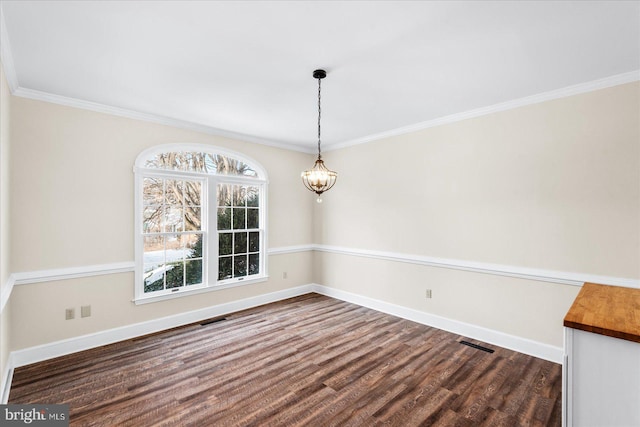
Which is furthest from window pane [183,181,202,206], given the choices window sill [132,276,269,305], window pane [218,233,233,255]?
window sill [132,276,269,305]

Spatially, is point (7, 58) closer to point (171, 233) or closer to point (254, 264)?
point (171, 233)

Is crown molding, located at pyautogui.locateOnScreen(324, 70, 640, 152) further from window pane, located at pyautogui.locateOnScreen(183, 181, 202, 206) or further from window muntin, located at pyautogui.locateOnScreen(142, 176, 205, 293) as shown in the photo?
window muntin, located at pyautogui.locateOnScreen(142, 176, 205, 293)

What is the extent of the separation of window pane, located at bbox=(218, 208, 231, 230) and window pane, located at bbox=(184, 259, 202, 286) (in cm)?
61

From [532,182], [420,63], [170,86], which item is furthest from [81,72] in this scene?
[532,182]

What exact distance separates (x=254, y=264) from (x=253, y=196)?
1.14m

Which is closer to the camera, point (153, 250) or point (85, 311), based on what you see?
point (85, 311)

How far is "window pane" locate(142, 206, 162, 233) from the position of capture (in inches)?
152

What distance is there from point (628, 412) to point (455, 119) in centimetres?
326

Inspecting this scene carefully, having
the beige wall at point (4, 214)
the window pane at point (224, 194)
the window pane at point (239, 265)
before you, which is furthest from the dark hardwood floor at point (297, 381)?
the window pane at point (224, 194)

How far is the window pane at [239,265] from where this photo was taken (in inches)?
187

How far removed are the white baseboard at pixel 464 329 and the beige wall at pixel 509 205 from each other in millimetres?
78

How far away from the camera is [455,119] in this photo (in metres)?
3.83

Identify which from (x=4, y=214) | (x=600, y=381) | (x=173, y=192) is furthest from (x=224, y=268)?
(x=600, y=381)

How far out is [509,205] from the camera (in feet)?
11.2
